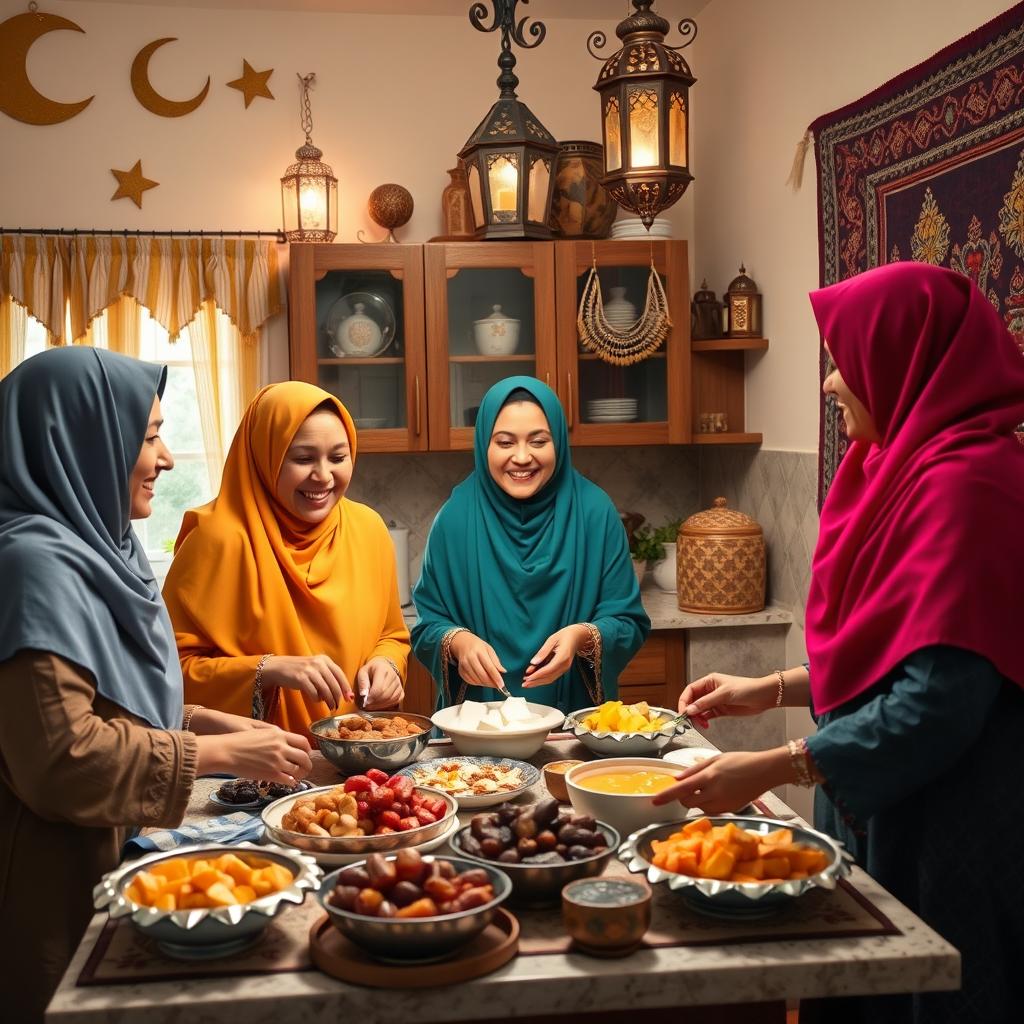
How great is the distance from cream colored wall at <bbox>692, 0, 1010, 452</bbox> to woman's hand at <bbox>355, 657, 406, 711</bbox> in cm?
186

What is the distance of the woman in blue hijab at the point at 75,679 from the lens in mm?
1543

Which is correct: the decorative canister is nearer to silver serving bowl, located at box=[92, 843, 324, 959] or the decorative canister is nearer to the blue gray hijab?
the blue gray hijab

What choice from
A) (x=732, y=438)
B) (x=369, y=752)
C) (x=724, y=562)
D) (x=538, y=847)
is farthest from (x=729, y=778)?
(x=732, y=438)

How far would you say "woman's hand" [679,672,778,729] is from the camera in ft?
6.76

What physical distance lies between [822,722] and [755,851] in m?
0.50

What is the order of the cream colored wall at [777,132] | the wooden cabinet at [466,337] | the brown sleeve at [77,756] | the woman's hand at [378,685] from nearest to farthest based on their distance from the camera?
the brown sleeve at [77,756] → the woman's hand at [378,685] → the cream colored wall at [777,132] → the wooden cabinet at [466,337]

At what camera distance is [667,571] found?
433cm

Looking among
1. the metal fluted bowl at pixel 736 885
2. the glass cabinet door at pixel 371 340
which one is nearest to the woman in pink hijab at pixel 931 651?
the metal fluted bowl at pixel 736 885

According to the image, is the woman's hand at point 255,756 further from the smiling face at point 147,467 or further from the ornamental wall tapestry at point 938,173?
the ornamental wall tapestry at point 938,173

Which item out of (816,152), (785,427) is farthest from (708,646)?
(816,152)

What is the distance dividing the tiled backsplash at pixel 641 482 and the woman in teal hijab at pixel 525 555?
1219 millimetres

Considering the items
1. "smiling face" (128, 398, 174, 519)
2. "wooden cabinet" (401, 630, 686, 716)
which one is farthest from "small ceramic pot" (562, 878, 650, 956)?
"wooden cabinet" (401, 630, 686, 716)

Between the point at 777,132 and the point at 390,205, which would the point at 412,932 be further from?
the point at 390,205

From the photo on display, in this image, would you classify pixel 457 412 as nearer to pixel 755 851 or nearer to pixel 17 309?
pixel 17 309
